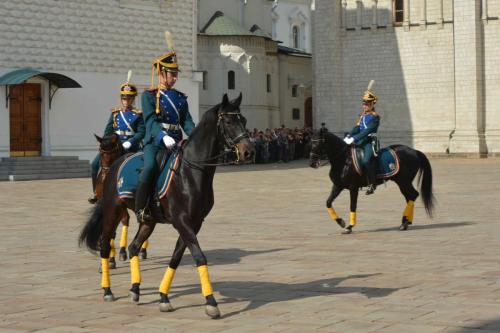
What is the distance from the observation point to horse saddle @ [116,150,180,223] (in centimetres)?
892

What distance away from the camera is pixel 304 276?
10414mm

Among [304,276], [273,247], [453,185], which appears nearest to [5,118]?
[453,185]

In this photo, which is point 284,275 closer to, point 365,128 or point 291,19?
point 365,128

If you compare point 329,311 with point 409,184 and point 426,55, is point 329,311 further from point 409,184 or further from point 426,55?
point 426,55

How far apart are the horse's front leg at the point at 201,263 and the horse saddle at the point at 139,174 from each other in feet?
1.49

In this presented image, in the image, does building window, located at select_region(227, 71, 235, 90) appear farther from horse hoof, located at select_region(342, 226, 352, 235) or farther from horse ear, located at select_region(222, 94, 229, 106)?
horse ear, located at select_region(222, 94, 229, 106)

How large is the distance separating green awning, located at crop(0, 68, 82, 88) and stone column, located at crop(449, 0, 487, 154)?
21.3 metres

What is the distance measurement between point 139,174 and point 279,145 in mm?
39610

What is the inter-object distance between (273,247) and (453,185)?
14473 mm

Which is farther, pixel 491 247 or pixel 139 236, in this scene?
pixel 491 247

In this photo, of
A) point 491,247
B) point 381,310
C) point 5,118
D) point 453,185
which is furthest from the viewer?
point 5,118

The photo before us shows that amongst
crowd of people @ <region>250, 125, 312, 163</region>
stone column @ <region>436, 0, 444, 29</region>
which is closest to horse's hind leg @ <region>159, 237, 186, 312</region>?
crowd of people @ <region>250, 125, 312, 163</region>

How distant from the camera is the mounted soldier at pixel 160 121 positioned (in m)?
9.06

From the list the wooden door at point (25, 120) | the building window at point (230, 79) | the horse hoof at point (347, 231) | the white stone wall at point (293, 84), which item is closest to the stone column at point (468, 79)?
the building window at point (230, 79)
